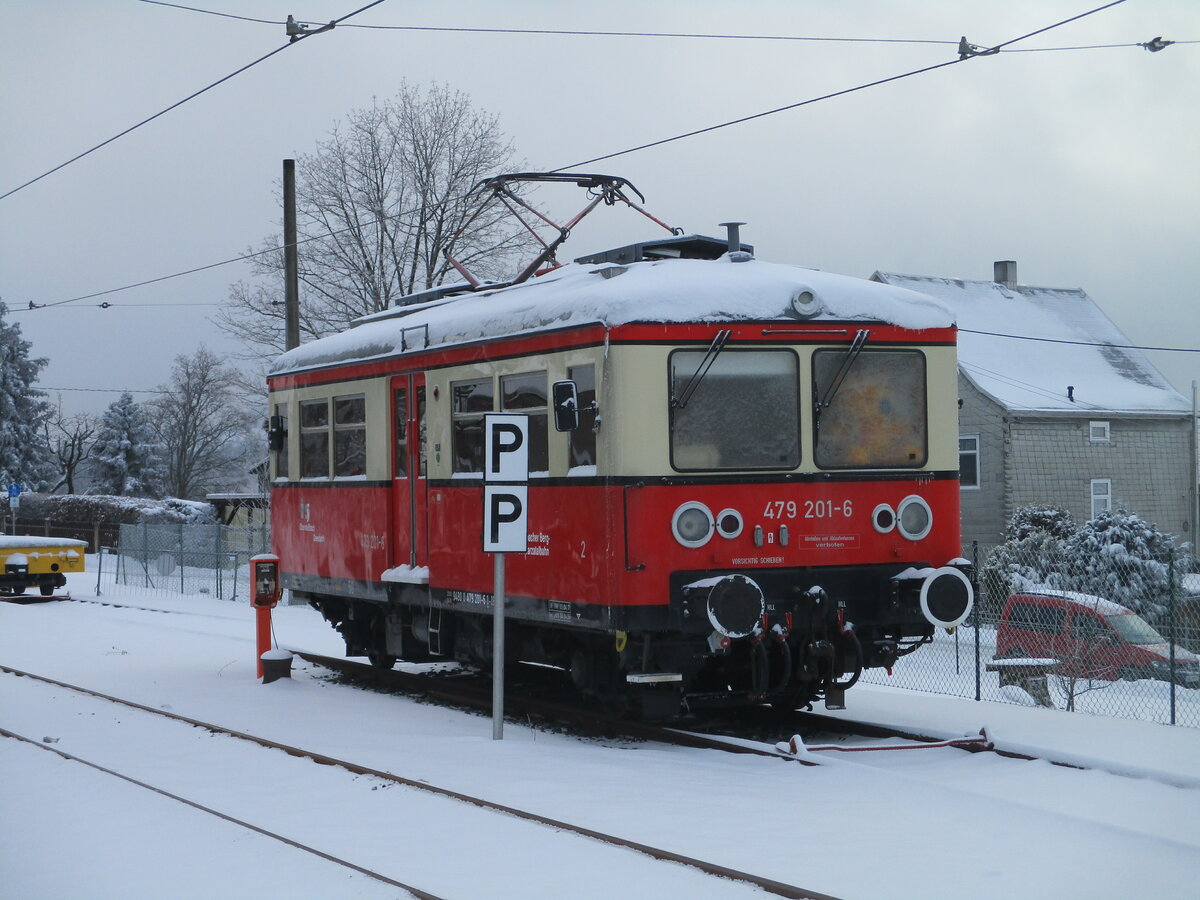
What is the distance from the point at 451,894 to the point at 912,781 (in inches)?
125

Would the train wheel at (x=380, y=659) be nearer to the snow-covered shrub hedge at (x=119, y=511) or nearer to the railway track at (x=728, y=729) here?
the railway track at (x=728, y=729)

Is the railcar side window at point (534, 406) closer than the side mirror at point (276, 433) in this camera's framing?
Yes

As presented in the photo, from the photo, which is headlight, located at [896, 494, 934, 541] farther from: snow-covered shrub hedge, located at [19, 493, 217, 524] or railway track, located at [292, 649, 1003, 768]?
snow-covered shrub hedge, located at [19, 493, 217, 524]

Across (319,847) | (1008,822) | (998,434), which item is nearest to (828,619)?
(1008,822)

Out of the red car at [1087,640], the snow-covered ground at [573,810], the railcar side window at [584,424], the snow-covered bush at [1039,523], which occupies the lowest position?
the snow-covered ground at [573,810]

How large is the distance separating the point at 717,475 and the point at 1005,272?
26.8 m

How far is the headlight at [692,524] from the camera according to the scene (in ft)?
31.0

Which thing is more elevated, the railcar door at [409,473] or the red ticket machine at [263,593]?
the railcar door at [409,473]

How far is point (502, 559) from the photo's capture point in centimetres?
994

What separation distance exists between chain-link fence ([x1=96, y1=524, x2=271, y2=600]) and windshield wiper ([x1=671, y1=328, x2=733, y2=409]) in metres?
16.9

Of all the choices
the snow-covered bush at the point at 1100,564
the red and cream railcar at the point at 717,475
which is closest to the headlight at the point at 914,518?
the red and cream railcar at the point at 717,475

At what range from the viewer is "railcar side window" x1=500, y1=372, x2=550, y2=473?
10391mm

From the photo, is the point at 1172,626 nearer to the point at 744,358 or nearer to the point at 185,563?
the point at 744,358

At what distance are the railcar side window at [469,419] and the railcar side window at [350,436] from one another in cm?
180
